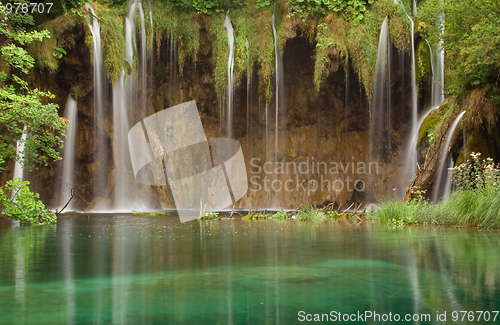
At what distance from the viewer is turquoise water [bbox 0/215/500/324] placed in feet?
9.82

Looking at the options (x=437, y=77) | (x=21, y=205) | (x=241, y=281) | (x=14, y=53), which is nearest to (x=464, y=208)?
(x=241, y=281)

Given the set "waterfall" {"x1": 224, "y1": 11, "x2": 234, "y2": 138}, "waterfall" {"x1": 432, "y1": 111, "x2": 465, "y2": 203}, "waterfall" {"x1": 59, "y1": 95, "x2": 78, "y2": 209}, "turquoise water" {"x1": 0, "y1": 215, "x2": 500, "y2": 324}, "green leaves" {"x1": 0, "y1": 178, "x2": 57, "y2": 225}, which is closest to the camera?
"turquoise water" {"x1": 0, "y1": 215, "x2": 500, "y2": 324}

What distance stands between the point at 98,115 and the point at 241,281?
17.4m

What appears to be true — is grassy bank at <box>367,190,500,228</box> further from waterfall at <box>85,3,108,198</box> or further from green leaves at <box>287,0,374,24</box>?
waterfall at <box>85,3,108,198</box>

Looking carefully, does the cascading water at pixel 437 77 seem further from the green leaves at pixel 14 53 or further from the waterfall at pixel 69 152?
the waterfall at pixel 69 152

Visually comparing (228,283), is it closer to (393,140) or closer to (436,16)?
(436,16)

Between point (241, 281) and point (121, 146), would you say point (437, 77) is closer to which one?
point (121, 146)

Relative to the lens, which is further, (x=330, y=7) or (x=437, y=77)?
(x=330, y=7)

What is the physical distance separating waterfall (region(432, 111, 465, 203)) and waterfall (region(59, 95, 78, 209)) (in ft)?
49.8

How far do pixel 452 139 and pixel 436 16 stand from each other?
4.14m

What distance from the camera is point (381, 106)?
65.5ft

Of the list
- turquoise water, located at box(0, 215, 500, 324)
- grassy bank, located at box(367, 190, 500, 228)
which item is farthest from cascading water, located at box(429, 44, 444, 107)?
turquoise water, located at box(0, 215, 500, 324)

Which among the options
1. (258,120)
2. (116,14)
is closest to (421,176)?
(258,120)

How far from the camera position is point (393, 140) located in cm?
2134
